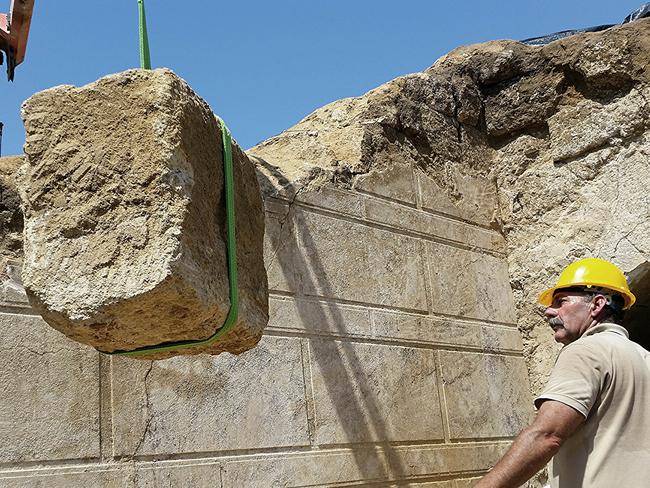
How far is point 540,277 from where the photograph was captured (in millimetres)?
5168

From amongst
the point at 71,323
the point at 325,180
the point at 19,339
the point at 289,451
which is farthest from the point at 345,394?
the point at 71,323

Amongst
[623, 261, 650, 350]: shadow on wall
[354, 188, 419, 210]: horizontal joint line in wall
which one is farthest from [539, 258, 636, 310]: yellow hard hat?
[623, 261, 650, 350]: shadow on wall

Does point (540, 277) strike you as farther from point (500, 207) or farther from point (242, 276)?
point (242, 276)

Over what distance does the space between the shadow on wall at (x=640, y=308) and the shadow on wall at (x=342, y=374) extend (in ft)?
5.82

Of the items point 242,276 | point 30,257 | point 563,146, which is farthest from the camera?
point 563,146

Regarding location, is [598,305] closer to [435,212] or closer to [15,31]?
[435,212]

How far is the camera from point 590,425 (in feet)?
8.07

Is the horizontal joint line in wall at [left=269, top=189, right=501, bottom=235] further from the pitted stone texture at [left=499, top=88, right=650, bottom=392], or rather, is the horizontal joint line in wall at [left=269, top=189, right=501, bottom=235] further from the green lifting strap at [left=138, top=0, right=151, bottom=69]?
the green lifting strap at [left=138, top=0, right=151, bottom=69]

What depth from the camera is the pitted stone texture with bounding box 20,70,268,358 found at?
173cm

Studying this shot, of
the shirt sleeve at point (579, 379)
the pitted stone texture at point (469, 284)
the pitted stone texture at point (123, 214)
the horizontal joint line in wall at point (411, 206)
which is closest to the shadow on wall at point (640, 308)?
the pitted stone texture at point (469, 284)

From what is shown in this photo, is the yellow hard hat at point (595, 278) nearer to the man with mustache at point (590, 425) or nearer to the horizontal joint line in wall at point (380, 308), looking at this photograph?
the man with mustache at point (590, 425)

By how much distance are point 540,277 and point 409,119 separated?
4.05ft

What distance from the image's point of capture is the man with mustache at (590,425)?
235 centimetres

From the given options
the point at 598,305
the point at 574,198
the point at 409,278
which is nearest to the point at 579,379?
the point at 598,305
